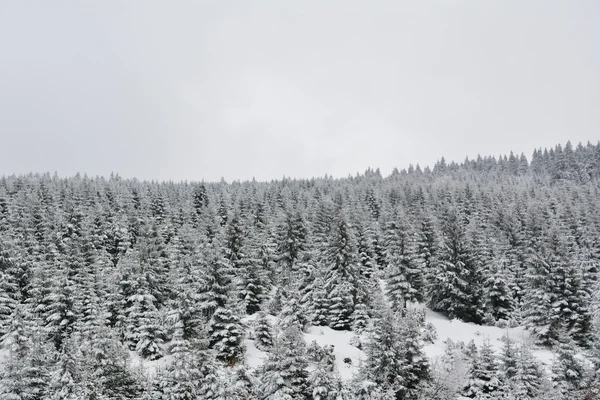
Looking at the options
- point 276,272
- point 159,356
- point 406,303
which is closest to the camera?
point 159,356

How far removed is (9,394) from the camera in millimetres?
20984

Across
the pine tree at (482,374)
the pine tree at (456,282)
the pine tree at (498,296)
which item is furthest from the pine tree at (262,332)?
the pine tree at (498,296)

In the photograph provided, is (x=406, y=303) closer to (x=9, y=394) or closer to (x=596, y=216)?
(x=9, y=394)

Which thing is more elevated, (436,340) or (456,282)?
(456,282)

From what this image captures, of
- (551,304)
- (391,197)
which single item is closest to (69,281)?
(551,304)

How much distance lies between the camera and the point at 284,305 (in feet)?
127

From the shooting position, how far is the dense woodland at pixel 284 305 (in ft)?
73.7

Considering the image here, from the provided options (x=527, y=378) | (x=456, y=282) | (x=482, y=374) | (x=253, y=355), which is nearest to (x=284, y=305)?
(x=253, y=355)

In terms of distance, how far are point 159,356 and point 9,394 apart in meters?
10.0

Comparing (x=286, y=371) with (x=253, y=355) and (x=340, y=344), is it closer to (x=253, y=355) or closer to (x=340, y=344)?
(x=253, y=355)

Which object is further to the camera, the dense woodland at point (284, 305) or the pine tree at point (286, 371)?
the dense woodland at point (284, 305)

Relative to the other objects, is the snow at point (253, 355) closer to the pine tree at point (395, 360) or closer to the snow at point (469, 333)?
the pine tree at point (395, 360)

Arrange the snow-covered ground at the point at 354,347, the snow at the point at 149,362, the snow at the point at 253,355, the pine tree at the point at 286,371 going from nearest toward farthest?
1. the pine tree at the point at 286,371
2. the snow at the point at 149,362
3. the snow at the point at 253,355
4. the snow-covered ground at the point at 354,347

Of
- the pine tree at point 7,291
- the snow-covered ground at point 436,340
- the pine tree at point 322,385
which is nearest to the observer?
the pine tree at point 322,385
